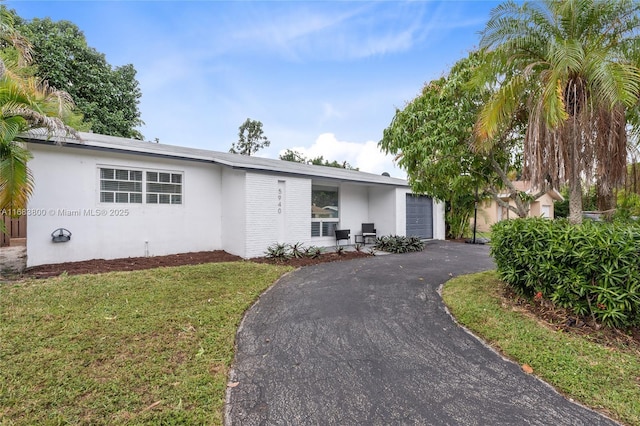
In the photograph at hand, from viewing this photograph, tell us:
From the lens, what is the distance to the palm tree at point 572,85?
445cm

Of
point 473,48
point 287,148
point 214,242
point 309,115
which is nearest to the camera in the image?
point 473,48

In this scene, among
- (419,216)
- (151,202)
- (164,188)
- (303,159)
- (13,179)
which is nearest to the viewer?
(13,179)

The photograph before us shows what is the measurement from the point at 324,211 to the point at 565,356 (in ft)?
33.2

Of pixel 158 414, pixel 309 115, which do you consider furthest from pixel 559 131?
pixel 309 115

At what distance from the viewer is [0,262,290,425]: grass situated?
2.58 m

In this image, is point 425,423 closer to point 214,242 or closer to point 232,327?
point 232,327

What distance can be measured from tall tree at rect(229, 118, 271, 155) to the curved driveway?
109 ft

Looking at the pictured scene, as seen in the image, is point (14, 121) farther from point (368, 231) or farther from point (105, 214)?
point (368, 231)

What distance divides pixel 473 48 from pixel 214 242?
9538 mm

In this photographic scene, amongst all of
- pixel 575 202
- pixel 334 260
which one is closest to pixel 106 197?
pixel 334 260

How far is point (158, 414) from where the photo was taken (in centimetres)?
250

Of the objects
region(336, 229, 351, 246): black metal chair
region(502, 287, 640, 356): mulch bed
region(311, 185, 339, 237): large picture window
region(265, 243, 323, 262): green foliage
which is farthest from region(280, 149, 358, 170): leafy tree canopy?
region(502, 287, 640, 356): mulch bed

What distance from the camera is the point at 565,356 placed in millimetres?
3459

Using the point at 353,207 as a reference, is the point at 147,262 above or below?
below
